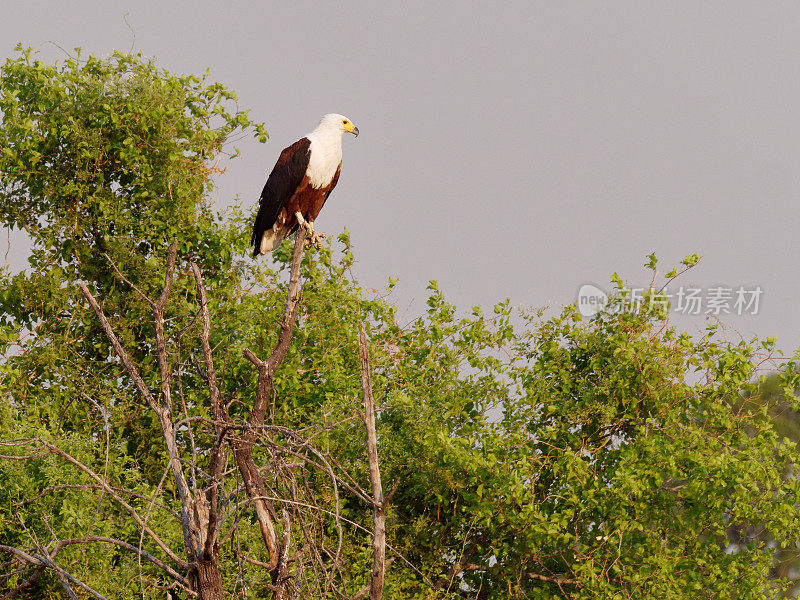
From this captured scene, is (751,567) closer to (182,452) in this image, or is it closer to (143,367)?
(182,452)

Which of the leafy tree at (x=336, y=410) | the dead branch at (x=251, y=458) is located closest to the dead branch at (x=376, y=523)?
the dead branch at (x=251, y=458)

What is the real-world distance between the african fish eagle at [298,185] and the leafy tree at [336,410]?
1266 millimetres

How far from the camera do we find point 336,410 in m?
10.8

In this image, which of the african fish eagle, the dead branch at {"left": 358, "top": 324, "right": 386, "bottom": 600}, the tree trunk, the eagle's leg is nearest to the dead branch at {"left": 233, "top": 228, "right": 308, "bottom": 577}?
the tree trunk

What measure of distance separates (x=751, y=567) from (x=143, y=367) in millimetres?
8485

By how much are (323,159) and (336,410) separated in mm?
3191

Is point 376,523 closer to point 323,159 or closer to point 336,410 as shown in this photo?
point 336,410

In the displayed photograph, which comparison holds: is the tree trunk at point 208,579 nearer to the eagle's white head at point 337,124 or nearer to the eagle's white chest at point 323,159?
the eagle's white chest at point 323,159

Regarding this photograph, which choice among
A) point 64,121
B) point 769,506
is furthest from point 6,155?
point 769,506

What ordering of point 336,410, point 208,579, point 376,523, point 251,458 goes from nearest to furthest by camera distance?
point 376,523, point 208,579, point 251,458, point 336,410

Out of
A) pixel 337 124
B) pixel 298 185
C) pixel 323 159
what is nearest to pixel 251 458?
pixel 298 185

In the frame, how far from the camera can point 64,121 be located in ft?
43.0

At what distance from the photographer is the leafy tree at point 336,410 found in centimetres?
1064

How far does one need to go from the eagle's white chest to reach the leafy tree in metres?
1.77
